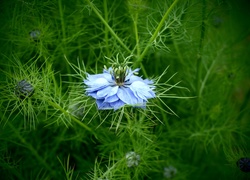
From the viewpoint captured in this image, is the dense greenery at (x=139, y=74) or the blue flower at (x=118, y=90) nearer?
the blue flower at (x=118, y=90)

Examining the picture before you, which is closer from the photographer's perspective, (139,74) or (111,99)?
(111,99)

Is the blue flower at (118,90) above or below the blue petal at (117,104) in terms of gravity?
above

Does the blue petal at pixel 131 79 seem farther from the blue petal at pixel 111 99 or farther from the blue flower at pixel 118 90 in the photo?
the blue petal at pixel 111 99

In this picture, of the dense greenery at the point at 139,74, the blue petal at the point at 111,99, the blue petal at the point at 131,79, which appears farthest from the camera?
the dense greenery at the point at 139,74

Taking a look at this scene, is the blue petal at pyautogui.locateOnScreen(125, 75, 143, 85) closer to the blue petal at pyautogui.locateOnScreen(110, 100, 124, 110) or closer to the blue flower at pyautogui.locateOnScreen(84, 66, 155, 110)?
the blue flower at pyautogui.locateOnScreen(84, 66, 155, 110)

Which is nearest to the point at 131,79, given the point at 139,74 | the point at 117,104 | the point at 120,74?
the point at 120,74

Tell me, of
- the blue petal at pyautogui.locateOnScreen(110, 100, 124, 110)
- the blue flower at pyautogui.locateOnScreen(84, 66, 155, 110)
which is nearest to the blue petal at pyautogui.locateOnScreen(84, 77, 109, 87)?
the blue flower at pyautogui.locateOnScreen(84, 66, 155, 110)

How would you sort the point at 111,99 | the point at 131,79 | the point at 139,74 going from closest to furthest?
the point at 111,99, the point at 131,79, the point at 139,74

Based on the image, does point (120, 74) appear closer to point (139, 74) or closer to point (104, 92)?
point (104, 92)

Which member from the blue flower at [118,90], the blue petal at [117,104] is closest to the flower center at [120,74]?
the blue flower at [118,90]
